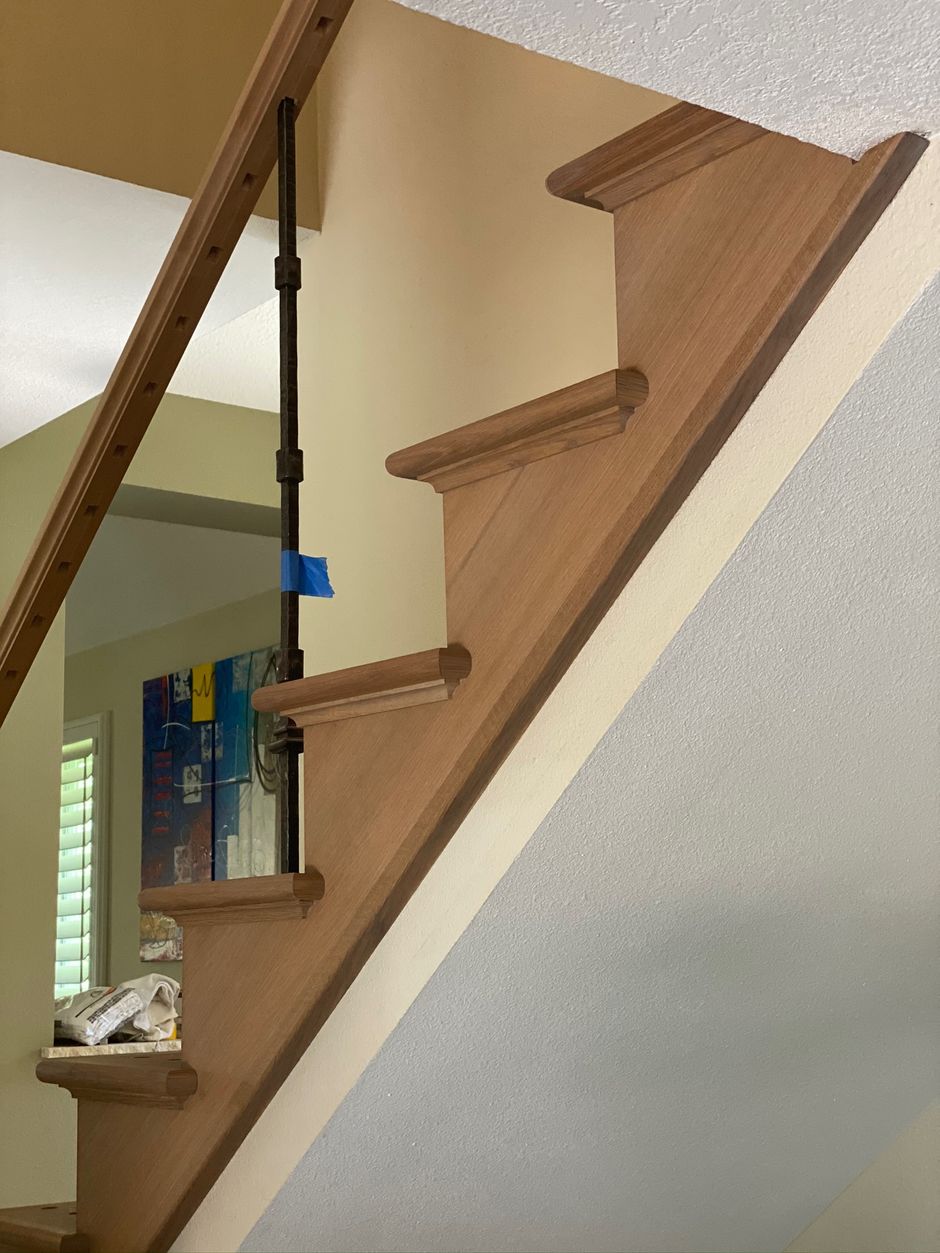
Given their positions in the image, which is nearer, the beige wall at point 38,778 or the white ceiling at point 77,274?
the white ceiling at point 77,274

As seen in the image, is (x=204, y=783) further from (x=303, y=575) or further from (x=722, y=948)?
(x=722, y=948)

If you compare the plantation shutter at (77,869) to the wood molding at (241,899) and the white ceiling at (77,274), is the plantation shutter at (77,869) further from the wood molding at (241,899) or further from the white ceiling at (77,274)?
the wood molding at (241,899)

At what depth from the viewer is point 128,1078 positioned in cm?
188

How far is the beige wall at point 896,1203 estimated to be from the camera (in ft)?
7.60

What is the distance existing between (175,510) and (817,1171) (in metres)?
2.96

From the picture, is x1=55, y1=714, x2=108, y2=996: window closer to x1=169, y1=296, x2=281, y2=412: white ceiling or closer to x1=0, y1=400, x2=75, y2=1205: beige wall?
x1=0, y1=400, x2=75, y2=1205: beige wall

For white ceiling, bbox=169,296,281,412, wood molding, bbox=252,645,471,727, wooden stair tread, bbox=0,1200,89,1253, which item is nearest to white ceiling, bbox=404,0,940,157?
wood molding, bbox=252,645,471,727

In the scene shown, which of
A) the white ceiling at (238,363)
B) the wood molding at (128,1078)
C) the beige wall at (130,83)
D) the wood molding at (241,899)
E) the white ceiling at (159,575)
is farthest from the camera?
the white ceiling at (159,575)

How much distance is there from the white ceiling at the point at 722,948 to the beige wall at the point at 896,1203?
1.2 inches

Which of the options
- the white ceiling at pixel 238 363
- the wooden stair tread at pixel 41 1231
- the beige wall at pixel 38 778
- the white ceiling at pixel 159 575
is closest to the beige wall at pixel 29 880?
the beige wall at pixel 38 778

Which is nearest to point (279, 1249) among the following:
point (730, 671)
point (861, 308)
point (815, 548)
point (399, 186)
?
point (730, 671)

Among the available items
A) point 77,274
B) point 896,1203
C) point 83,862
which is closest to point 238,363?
point 77,274

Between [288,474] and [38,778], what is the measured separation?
2.40 metres

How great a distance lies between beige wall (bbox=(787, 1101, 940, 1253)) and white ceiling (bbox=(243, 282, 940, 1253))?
0.10ft
